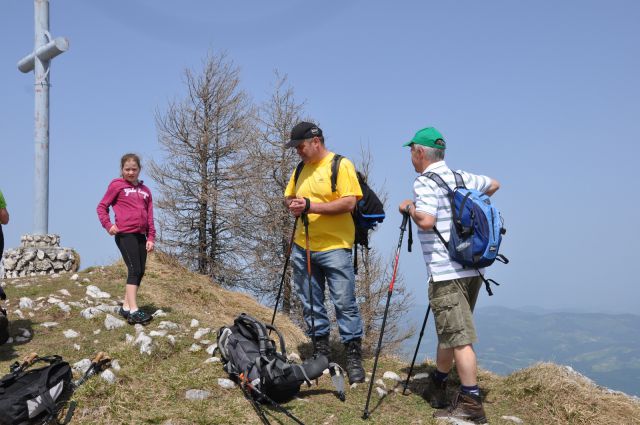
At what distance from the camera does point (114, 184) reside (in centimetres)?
673

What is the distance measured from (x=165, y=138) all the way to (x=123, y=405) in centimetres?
1784

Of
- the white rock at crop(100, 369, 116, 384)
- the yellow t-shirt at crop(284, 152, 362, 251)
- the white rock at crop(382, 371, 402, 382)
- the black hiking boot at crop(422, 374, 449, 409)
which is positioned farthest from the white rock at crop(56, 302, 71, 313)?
the black hiking boot at crop(422, 374, 449, 409)

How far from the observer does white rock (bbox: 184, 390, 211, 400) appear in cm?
455

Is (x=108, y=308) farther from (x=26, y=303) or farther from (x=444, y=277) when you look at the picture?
(x=444, y=277)

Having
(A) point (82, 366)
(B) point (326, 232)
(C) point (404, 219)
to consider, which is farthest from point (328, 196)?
(A) point (82, 366)

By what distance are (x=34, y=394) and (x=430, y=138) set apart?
428 centimetres

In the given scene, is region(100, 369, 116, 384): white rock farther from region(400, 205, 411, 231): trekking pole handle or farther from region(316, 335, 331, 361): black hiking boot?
region(400, 205, 411, 231): trekking pole handle

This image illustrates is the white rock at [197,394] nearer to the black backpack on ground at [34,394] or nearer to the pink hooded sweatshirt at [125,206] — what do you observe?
the black backpack on ground at [34,394]

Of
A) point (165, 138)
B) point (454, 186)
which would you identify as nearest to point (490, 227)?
point (454, 186)

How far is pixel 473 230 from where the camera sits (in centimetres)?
429

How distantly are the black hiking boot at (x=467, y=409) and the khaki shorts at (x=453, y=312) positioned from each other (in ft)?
1.75

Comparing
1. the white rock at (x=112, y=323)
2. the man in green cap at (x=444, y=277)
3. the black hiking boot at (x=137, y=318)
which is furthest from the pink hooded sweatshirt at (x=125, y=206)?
the man in green cap at (x=444, y=277)

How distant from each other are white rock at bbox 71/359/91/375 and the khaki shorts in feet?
12.1

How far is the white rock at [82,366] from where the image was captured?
519 centimetres
